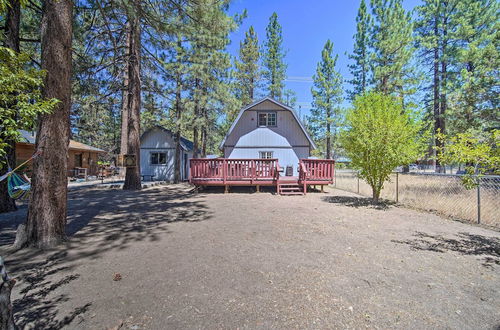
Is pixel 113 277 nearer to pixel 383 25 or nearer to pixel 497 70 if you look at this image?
pixel 497 70

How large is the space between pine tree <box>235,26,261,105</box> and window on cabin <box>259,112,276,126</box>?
10.9 meters

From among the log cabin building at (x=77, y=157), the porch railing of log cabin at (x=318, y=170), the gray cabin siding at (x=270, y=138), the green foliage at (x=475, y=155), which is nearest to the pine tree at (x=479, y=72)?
the porch railing of log cabin at (x=318, y=170)

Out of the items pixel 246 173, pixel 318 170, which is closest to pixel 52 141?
pixel 246 173

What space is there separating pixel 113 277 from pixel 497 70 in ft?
60.8

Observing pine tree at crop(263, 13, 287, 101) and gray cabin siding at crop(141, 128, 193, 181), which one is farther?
pine tree at crop(263, 13, 287, 101)

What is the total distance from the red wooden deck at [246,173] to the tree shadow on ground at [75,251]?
12.2 ft

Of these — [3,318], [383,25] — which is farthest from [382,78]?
[3,318]

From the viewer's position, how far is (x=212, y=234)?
15.9 ft

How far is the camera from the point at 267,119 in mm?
15547

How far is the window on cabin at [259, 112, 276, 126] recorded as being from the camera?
1555 centimetres

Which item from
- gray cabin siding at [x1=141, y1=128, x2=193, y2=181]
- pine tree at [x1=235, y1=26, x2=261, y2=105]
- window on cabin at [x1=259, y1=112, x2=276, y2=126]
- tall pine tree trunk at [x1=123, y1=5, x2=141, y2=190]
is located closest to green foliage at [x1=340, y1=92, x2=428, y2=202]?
window on cabin at [x1=259, y1=112, x2=276, y2=126]

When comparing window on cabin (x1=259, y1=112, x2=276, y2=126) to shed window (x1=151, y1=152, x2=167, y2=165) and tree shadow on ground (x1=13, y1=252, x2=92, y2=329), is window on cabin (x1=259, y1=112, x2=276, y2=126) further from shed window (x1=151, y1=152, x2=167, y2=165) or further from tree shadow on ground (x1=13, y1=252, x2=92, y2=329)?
tree shadow on ground (x1=13, y1=252, x2=92, y2=329)

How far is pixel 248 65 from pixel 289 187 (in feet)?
63.8

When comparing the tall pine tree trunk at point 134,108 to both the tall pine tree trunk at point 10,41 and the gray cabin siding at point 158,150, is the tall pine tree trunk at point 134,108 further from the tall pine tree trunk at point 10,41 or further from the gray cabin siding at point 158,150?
the gray cabin siding at point 158,150
